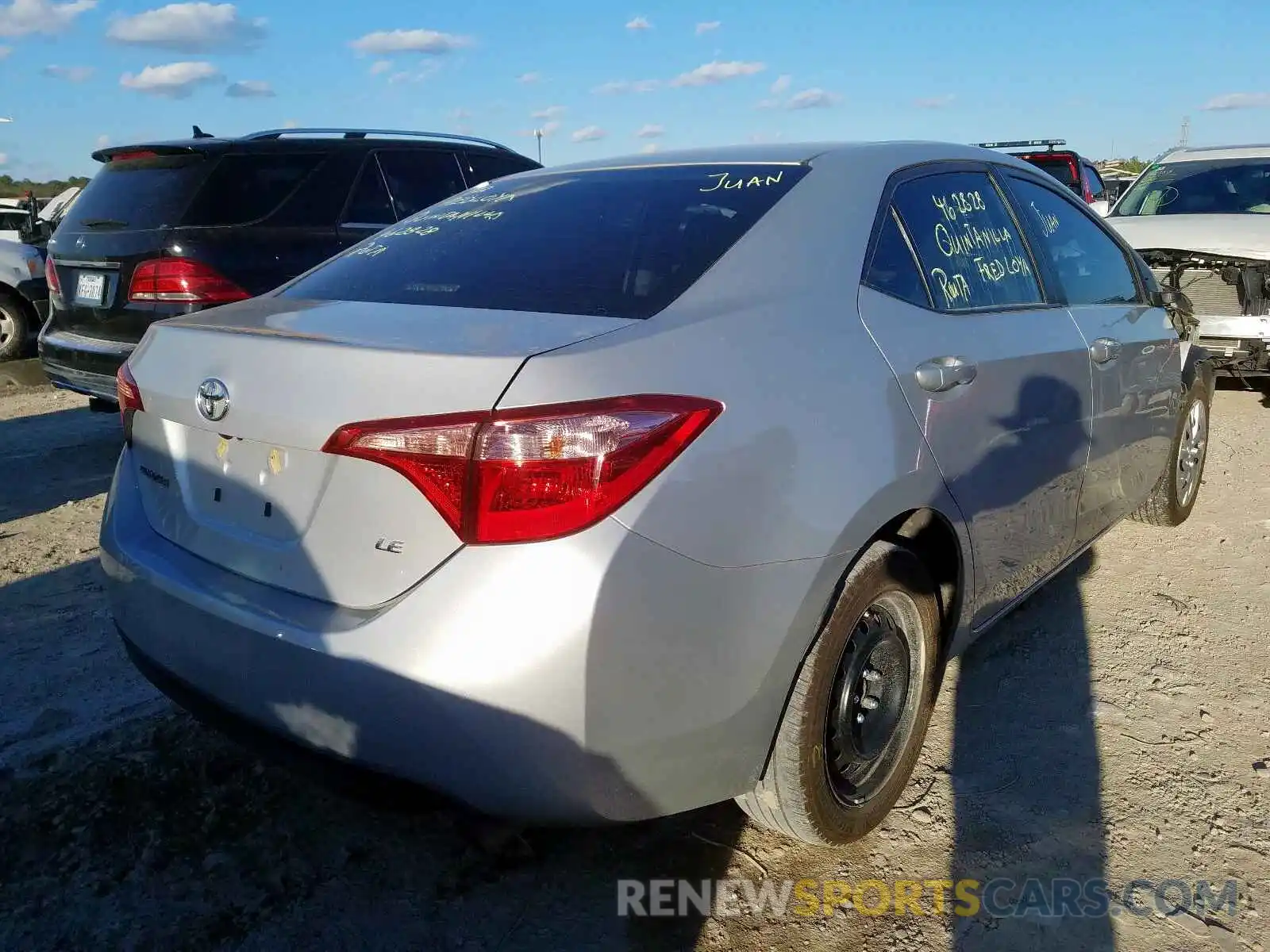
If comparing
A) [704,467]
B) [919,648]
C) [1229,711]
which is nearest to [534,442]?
[704,467]

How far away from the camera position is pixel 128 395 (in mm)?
2359

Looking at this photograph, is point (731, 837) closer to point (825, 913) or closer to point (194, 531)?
point (825, 913)

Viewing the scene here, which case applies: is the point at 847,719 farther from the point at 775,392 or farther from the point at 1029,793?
the point at 775,392

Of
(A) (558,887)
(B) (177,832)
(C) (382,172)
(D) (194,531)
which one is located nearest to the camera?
(D) (194,531)

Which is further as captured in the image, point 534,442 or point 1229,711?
point 1229,711

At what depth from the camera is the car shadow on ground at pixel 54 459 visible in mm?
5352

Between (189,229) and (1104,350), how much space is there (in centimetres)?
438

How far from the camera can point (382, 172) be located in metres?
A: 6.22

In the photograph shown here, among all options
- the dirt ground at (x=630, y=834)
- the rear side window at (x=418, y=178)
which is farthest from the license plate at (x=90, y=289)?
the dirt ground at (x=630, y=834)

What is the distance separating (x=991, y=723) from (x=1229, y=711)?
75cm

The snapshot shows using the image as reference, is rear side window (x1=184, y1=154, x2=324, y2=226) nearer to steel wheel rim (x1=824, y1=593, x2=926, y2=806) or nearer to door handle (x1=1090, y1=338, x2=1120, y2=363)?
door handle (x1=1090, y1=338, x2=1120, y2=363)

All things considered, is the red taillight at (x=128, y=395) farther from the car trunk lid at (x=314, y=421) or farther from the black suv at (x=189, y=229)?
the black suv at (x=189, y=229)

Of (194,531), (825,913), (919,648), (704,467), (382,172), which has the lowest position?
(825,913)

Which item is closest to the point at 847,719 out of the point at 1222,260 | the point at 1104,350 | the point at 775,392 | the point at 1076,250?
the point at 775,392
